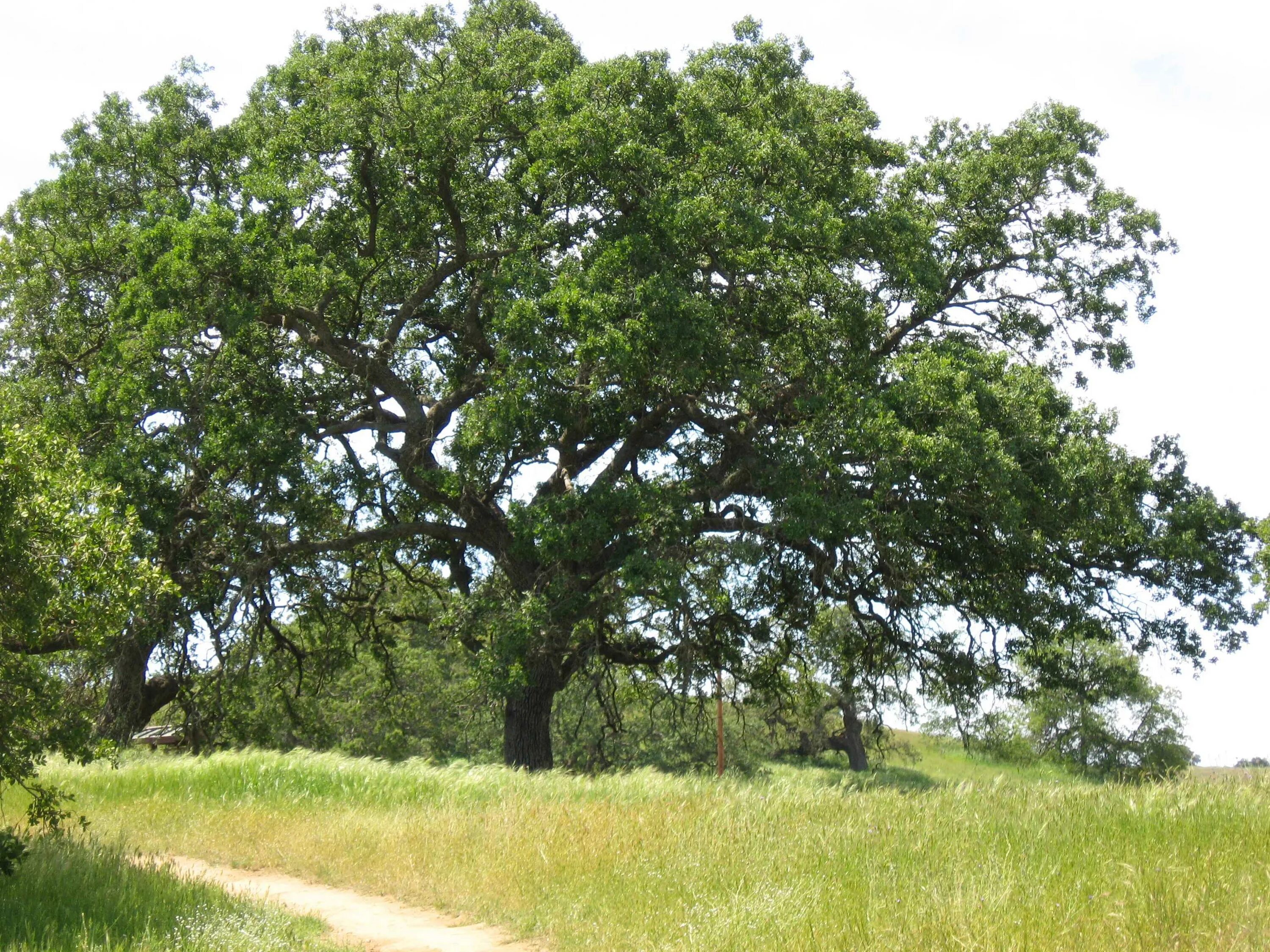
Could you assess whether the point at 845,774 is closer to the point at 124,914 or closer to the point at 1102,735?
the point at 124,914

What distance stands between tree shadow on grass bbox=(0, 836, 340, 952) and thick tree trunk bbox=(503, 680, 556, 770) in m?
10.0

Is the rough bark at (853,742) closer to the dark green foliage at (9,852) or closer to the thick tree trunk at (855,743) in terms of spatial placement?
the thick tree trunk at (855,743)

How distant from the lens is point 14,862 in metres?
9.11

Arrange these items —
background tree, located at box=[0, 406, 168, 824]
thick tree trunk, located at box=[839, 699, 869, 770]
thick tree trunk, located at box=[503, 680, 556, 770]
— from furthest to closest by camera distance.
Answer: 1. thick tree trunk, located at box=[839, 699, 869, 770]
2. thick tree trunk, located at box=[503, 680, 556, 770]
3. background tree, located at box=[0, 406, 168, 824]

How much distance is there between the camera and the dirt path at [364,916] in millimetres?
8172

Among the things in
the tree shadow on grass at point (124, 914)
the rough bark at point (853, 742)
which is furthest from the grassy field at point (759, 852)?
the rough bark at point (853, 742)

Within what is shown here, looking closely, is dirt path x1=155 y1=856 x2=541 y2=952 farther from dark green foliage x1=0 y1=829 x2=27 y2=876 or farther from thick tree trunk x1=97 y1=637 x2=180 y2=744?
thick tree trunk x1=97 y1=637 x2=180 y2=744

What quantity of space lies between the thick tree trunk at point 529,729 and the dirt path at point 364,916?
8.60 m

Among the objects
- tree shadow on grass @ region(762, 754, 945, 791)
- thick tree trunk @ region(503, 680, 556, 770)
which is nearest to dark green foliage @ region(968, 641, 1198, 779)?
tree shadow on grass @ region(762, 754, 945, 791)

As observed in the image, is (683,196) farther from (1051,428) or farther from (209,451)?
(209,451)

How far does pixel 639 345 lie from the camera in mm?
15023

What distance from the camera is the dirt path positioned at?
8.17 meters

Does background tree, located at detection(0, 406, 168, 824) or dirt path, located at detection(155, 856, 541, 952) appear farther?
background tree, located at detection(0, 406, 168, 824)

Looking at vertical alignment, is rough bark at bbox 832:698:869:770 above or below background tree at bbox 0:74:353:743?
below
